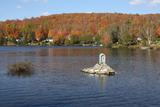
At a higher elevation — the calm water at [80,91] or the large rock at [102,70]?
the large rock at [102,70]

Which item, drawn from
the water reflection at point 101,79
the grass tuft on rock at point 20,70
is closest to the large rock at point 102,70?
the water reflection at point 101,79

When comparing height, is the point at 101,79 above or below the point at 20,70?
below

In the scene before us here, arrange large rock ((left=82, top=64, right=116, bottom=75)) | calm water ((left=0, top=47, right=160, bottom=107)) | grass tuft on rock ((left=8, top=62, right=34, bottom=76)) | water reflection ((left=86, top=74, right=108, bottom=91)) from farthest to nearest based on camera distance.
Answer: large rock ((left=82, top=64, right=116, bottom=75)) < grass tuft on rock ((left=8, top=62, right=34, bottom=76)) < water reflection ((left=86, top=74, right=108, bottom=91)) < calm water ((left=0, top=47, right=160, bottom=107))

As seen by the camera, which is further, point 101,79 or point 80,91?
point 101,79

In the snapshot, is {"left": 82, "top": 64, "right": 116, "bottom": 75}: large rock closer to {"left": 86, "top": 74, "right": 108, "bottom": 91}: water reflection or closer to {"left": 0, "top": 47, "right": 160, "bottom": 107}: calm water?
{"left": 86, "top": 74, "right": 108, "bottom": 91}: water reflection

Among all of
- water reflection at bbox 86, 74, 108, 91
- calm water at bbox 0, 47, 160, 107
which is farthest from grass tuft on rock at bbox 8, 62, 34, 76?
water reflection at bbox 86, 74, 108, 91

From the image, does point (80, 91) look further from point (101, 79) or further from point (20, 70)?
point (20, 70)

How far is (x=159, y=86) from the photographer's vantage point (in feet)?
170

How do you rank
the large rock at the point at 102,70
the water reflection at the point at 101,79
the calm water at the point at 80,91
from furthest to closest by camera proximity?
1. the large rock at the point at 102,70
2. the water reflection at the point at 101,79
3. the calm water at the point at 80,91

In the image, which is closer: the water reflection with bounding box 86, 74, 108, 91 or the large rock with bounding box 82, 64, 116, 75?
the water reflection with bounding box 86, 74, 108, 91

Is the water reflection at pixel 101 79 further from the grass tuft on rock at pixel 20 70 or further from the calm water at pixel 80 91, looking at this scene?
the grass tuft on rock at pixel 20 70

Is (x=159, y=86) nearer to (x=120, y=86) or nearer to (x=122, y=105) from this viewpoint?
(x=120, y=86)

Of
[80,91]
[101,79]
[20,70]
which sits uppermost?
[20,70]

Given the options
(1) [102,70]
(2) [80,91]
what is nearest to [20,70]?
(1) [102,70]
